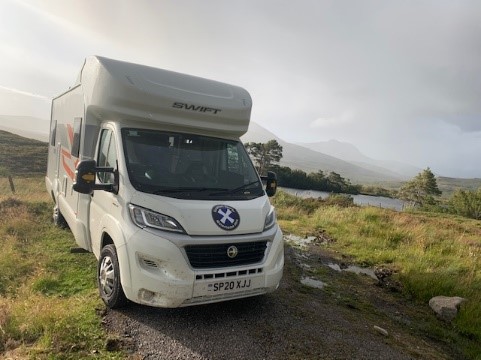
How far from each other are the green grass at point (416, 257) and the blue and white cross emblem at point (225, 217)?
4305mm

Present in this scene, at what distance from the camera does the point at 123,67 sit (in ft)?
16.6

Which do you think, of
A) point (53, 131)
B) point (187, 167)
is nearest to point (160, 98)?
point (187, 167)

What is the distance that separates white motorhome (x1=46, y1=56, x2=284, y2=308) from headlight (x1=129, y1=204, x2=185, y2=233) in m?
0.01

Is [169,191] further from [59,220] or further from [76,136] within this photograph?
[59,220]

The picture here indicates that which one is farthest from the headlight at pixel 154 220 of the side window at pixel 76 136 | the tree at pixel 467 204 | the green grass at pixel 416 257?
the tree at pixel 467 204

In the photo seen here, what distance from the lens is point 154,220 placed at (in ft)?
13.5

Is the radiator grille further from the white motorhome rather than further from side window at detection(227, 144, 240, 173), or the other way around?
side window at detection(227, 144, 240, 173)

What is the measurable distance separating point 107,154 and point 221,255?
2.38 meters

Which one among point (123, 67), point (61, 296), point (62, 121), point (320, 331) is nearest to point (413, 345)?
point (320, 331)

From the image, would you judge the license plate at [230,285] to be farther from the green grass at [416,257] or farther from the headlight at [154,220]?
the green grass at [416,257]

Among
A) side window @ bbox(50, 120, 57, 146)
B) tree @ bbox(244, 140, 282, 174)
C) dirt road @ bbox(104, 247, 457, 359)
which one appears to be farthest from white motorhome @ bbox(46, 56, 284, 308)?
tree @ bbox(244, 140, 282, 174)

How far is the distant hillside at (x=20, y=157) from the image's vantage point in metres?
43.7

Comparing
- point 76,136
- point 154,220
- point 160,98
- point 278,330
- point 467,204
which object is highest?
point 160,98

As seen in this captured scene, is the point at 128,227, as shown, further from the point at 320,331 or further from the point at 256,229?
the point at 320,331
